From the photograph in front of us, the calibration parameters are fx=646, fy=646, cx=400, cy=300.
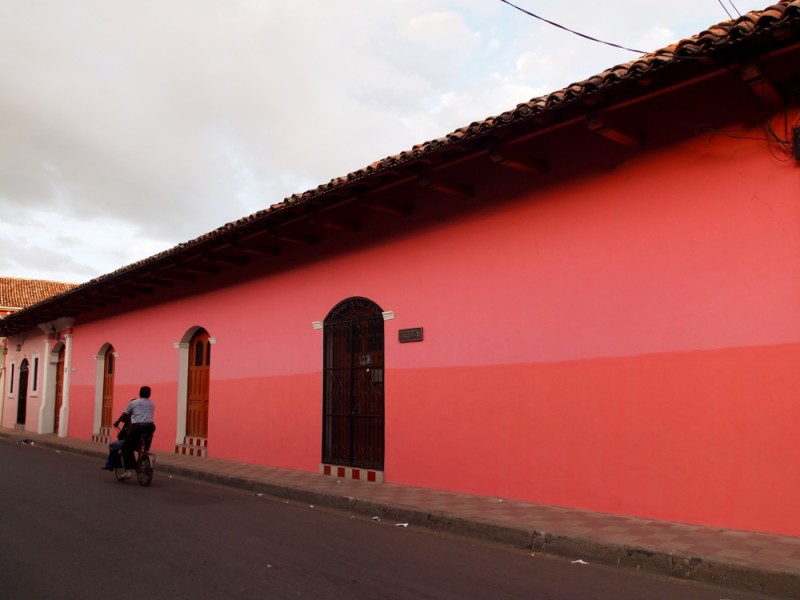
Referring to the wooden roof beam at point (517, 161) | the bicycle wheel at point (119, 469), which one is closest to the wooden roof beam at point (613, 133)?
the wooden roof beam at point (517, 161)

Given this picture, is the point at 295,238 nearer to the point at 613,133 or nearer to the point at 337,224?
the point at 337,224

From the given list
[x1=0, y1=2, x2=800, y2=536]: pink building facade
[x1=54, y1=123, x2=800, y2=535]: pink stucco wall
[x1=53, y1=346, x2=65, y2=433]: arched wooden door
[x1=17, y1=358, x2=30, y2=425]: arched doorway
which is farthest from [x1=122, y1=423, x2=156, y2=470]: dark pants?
[x1=17, y1=358, x2=30, y2=425]: arched doorway

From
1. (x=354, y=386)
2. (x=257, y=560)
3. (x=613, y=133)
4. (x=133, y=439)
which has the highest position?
(x=613, y=133)

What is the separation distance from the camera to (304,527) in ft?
22.6

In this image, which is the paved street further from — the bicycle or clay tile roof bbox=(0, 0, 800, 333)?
clay tile roof bbox=(0, 0, 800, 333)

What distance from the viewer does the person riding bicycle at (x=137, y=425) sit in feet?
32.9

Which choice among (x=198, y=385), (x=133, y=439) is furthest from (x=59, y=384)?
(x=133, y=439)

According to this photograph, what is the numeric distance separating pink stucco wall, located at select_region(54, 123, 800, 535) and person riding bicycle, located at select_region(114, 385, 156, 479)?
261cm

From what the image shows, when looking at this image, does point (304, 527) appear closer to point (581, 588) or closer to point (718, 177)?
point (581, 588)

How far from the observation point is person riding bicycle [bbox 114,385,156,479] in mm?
10023

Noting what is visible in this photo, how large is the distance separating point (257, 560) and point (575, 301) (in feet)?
13.9

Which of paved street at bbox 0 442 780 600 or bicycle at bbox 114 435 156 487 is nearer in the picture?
paved street at bbox 0 442 780 600

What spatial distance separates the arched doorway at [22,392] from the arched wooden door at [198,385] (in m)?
13.7

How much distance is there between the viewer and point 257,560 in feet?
17.7
